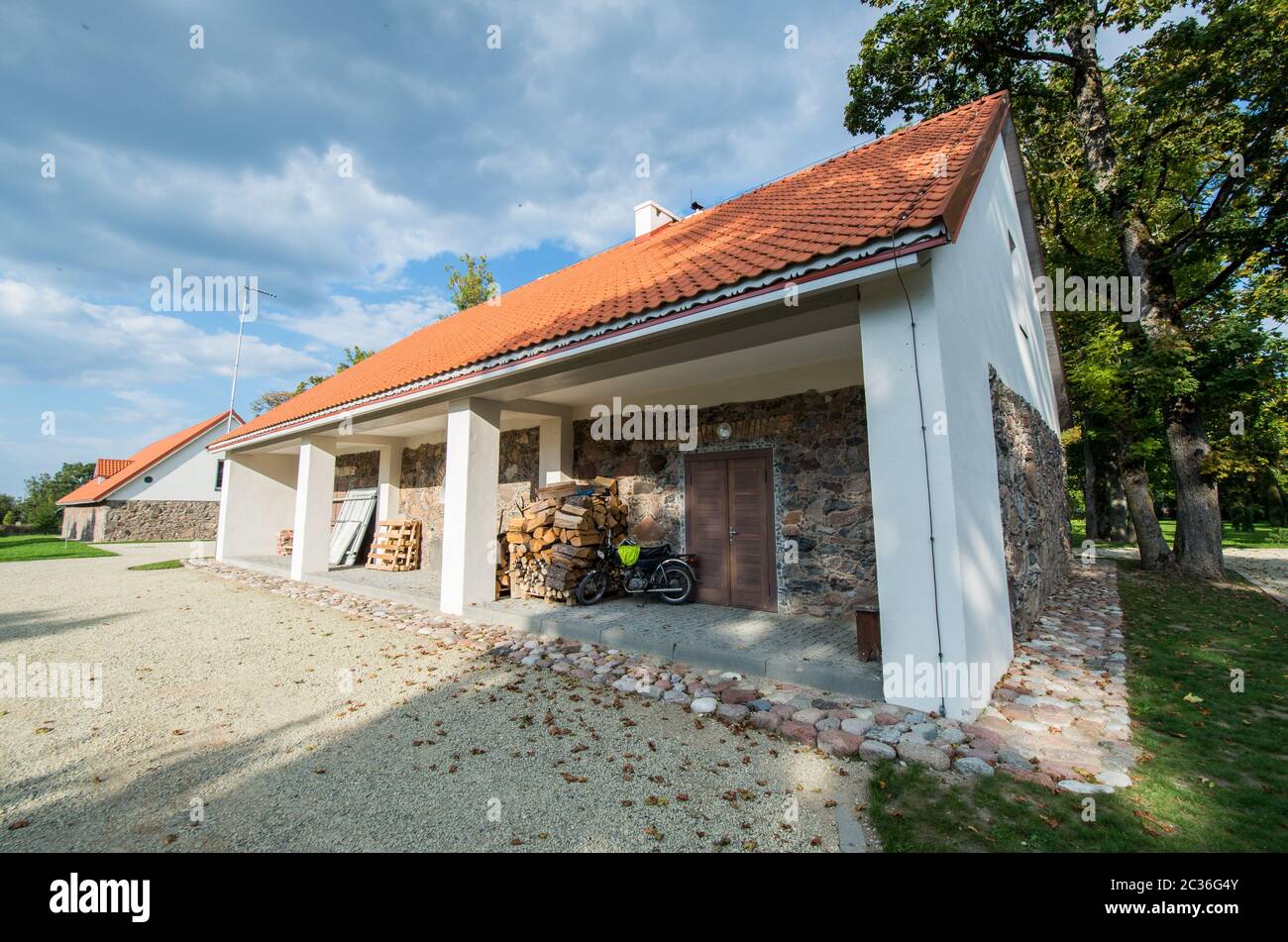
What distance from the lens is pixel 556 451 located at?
800 centimetres

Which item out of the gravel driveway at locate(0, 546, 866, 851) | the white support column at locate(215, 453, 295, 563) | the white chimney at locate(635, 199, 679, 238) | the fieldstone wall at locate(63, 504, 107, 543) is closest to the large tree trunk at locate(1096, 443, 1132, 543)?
the white chimney at locate(635, 199, 679, 238)

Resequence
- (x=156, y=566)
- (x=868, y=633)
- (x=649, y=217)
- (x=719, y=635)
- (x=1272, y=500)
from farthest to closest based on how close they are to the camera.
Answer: (x=1272, y=500) < (x=156, y=566) < (x=649, y=217) < (x=719, y=635) < (x=868, y=633)

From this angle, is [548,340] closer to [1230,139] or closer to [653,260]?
[653,260]

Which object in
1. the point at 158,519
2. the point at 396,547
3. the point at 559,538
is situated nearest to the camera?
the point at 559,538

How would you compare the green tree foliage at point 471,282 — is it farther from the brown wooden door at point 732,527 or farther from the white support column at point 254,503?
the brown wooden door at point 732,527

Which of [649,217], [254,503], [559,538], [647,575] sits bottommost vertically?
[647,575]

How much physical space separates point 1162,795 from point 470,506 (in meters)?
6.09

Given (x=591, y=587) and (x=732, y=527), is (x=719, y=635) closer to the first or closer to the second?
(x=732, y=527)

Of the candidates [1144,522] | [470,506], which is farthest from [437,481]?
[1144,522]

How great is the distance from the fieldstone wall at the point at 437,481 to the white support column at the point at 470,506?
6.51 ft

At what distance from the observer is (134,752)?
10.1 feet

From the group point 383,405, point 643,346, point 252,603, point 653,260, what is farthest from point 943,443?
point 252,603

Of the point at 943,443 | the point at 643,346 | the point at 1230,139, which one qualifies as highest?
the point at 1230,139
